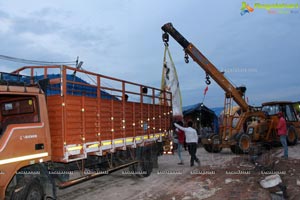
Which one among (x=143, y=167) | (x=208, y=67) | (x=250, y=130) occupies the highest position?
(x=208, y=67)

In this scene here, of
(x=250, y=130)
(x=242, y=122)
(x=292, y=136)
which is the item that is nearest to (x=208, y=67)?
(x=242, y=122)

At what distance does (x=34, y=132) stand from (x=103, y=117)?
2150 millimetres

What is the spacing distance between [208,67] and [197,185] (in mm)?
7593

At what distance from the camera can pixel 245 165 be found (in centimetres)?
1150

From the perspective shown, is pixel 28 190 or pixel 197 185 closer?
pixel 28 190

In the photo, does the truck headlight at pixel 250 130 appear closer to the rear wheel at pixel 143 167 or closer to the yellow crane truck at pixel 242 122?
the yellow crane truck at pixel 242 122

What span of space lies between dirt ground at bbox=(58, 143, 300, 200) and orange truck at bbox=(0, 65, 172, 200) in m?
0.74

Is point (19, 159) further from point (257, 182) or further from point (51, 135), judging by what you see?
point (257, 182)

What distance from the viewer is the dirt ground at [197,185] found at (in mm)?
7648

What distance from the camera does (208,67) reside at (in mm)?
15062

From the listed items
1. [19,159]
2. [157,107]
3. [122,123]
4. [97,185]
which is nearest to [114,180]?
[97,185]

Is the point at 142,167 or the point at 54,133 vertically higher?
the point at 54,133

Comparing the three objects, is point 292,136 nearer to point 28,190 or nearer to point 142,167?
point 142,167

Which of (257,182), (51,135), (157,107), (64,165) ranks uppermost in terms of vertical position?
(157,107)
